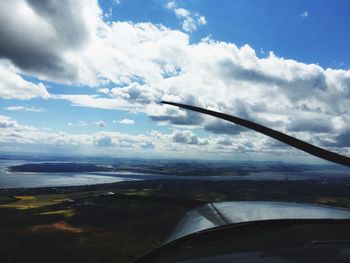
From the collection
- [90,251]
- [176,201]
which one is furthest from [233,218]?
[90,251]

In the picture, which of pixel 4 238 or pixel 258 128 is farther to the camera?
pixel 4 238

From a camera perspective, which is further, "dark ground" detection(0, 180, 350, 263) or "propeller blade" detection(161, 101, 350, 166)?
"dark ground" detection(0, 180, 350, 263)

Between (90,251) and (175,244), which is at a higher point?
(175,244)

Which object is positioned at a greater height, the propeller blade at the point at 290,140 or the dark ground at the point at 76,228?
the propeller blade at the point at 290,140

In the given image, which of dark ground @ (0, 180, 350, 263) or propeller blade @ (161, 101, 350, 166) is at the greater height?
propeller blade @ (161, 101, 350, 166)

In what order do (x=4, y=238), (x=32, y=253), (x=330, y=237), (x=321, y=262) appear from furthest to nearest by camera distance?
(x=4, y=238) → (x=32, y=253) → (x=330, y=237) → (x=321, y=262)

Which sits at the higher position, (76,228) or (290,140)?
(290,140)

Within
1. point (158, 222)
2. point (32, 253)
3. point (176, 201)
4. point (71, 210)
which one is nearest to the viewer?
point (176, 201)

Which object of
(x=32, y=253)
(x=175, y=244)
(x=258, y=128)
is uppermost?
(x=258, y=128)

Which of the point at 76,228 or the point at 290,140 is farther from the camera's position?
the point at 76,228

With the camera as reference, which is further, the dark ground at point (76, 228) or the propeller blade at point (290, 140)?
the dark ground at point (76, 228)

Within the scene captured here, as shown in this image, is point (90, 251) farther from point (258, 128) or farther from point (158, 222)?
point (258, 128)
